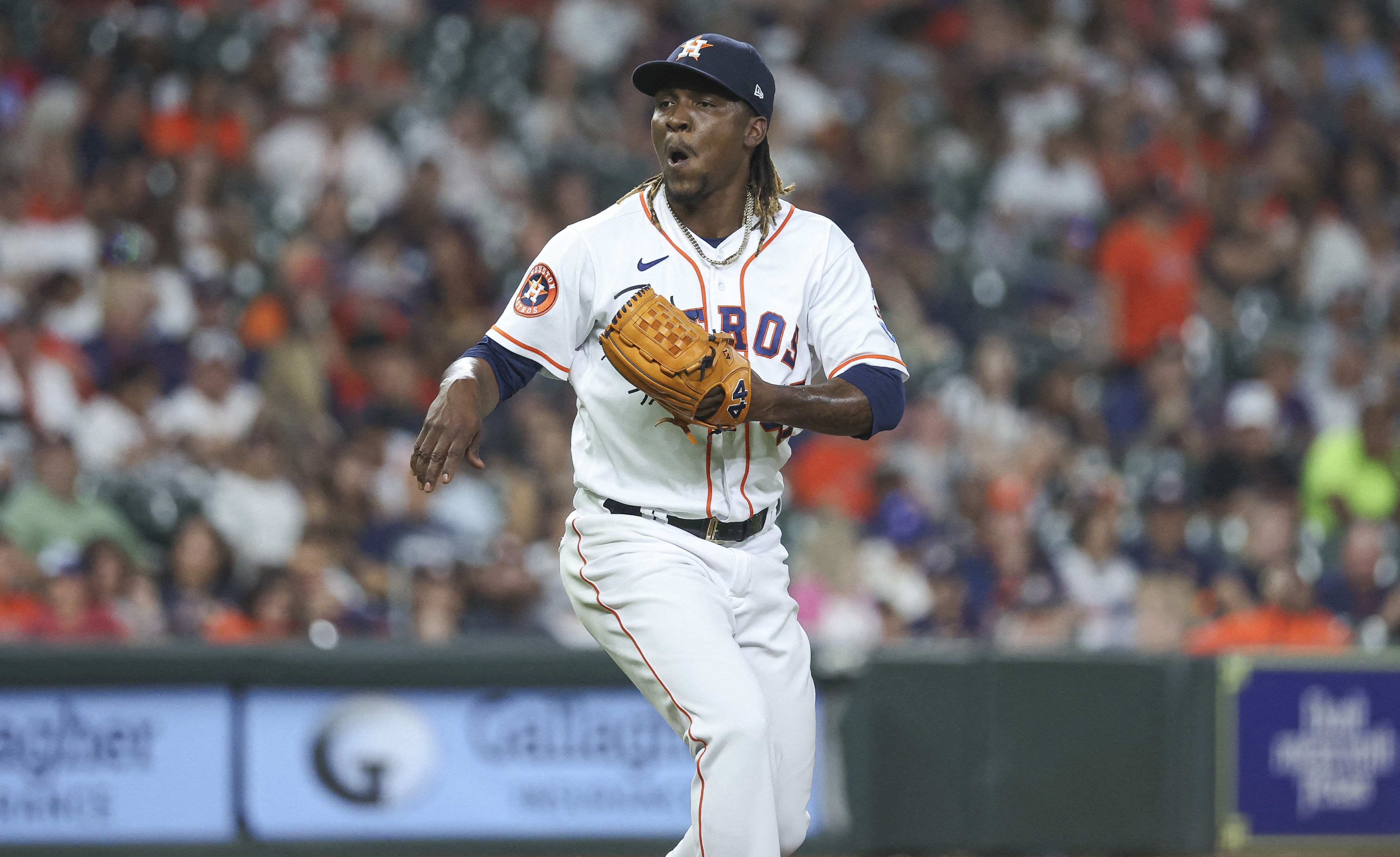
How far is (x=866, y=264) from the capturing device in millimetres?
9312

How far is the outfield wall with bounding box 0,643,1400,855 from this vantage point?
5766 millimetres

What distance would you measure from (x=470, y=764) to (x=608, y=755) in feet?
1.70

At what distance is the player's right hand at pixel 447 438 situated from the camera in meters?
2.90

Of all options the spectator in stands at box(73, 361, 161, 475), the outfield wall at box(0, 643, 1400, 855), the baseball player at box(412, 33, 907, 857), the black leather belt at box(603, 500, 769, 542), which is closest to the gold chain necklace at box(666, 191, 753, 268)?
the baseball player at box(412, 33, 907, 857)

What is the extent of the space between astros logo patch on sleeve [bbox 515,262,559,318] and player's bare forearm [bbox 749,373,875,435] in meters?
0.45

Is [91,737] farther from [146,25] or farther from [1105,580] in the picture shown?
[146,25]

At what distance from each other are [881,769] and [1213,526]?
2.80 m

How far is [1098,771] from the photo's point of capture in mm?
6223

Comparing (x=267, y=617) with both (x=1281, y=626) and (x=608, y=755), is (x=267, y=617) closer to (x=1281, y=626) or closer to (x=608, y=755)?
(x=608, y=755)

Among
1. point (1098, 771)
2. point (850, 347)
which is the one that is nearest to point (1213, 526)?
point (1098, 771)

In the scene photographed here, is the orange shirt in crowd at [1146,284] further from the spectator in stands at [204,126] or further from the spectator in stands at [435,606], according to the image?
the spectator in stands at [204,126]

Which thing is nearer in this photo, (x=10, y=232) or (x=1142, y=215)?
(x=10, y=232)

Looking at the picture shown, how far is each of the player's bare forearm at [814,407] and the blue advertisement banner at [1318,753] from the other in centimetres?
384

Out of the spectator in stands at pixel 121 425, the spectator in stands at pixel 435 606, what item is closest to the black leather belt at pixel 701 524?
the spectator in stands at pixel 435 606
